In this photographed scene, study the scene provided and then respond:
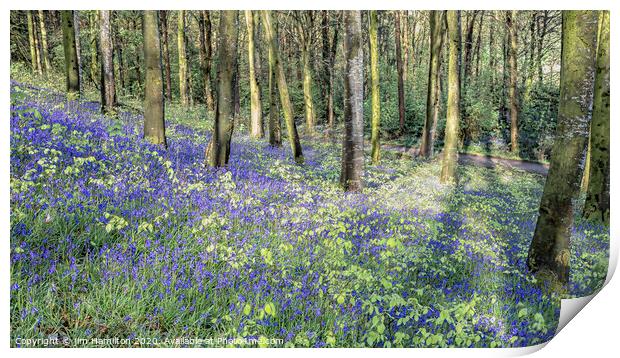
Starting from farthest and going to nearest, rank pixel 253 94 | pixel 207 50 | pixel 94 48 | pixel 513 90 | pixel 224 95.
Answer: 1. pixel 253 94
2. pixel 207 50
3. pixel 94 48
4. pixel 513 90
5. pixel 224 95

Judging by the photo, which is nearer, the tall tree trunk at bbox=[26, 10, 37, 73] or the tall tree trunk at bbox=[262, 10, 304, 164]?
the tall tree trunk at bbox=[26, 10, 37, 73]

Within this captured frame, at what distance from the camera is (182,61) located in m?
7.06

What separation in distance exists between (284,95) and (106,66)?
3059 mm

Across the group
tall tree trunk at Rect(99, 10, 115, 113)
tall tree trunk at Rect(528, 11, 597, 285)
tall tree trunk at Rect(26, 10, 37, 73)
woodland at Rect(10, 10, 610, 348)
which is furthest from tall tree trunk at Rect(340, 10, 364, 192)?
tall tree trunk at Rect(26, 10, 37, 73)

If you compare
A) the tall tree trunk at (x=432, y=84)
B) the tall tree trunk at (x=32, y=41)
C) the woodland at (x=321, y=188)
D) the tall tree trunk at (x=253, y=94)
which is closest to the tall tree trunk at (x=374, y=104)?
the woodland at (x=321, y=188)

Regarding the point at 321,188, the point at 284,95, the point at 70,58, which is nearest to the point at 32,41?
the point at 70,58

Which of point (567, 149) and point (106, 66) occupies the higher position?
point (106, 66)

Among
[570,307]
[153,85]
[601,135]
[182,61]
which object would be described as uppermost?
[182,61]

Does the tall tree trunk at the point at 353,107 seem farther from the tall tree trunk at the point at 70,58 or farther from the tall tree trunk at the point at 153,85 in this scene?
the tall tree trunk at the point at 70,58

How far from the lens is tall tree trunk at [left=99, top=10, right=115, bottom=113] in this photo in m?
5.48

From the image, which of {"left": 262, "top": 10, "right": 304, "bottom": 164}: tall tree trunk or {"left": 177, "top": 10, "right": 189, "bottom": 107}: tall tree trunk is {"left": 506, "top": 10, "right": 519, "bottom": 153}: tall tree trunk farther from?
{"left": 177, "top": 10, "right": 189, "bottom": 107}: tall tree trunk

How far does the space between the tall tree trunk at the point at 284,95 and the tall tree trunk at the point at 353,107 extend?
27.7 inches

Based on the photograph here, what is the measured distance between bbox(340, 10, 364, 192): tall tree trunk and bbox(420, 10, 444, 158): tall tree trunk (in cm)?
97

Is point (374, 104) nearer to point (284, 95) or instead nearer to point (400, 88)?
point (400, 88)
